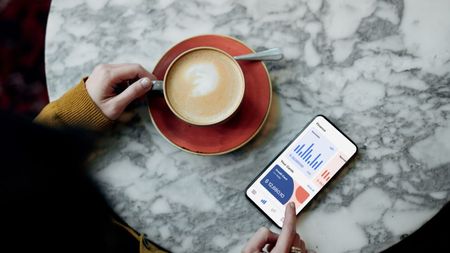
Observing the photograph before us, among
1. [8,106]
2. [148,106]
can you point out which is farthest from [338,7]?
[8,106]

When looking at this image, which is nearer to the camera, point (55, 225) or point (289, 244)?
point (55, 225)

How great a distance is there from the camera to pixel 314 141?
859 millimetres

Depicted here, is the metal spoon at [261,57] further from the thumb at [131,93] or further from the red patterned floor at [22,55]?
the red patterned floor at [22,55]

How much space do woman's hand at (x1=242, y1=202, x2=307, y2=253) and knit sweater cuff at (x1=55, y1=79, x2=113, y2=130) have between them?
0.34 metres

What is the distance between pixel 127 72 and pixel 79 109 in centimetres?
11

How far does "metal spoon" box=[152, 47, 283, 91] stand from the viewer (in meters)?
0.84

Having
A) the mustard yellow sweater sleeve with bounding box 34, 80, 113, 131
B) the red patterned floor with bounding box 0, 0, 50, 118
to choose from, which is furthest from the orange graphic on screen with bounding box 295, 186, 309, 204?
the red patterned floor with bounding box 0, 0, 50, 118

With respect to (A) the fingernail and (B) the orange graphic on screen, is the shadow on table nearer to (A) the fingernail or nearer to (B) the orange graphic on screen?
(B) the orange graphic on screen

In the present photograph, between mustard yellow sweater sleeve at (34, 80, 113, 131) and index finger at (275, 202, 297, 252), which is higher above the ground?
mustard yellow sweater sleeve at (34, 80, 113, 131)

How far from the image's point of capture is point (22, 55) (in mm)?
1399

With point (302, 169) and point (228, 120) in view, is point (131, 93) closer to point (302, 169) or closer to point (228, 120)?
point (228, 120)

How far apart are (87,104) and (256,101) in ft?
1.02

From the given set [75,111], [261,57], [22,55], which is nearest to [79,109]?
[75,111]

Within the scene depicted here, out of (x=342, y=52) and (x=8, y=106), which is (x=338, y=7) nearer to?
(x=342, y=52)
